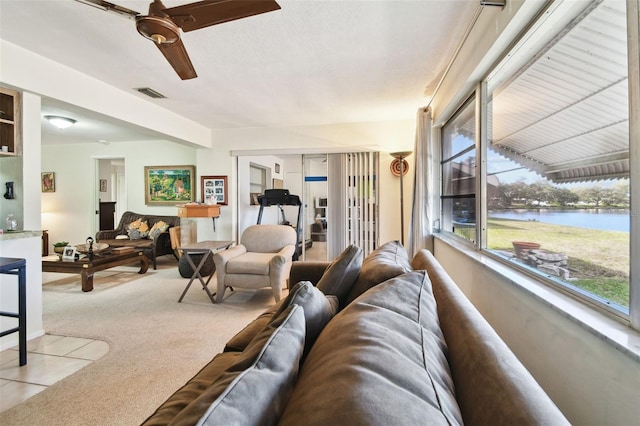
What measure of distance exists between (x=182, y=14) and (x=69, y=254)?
3905mm

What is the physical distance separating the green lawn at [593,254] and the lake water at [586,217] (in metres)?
0.02

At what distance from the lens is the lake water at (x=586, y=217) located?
1001mm

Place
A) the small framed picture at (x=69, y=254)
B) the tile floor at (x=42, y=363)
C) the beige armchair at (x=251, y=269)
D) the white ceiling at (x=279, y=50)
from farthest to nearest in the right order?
the small framed picture at (x=69, y=254), the beige armchair at (x=251, y=269), the white ceiling at (x=279, y=50), the tile floor at (x=42, y=363)

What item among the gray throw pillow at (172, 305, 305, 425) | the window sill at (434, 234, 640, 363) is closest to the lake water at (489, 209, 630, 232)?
the window sill at (434, 234, 640, 363)

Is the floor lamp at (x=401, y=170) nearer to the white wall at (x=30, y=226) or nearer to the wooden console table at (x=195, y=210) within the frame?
the wooden console table at (x=195, y=210)

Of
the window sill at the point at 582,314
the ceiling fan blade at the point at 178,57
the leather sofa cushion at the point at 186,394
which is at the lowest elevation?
the leather sofa cushion at the point at 186,394

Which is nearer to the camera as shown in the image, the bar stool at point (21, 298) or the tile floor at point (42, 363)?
the tile floor at point (42, 363)

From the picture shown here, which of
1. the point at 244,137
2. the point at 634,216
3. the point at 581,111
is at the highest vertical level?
the point at 244,137

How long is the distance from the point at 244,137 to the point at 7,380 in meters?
3.89

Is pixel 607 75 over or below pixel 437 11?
below

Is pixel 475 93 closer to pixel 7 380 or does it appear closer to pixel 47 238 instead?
pixel 7 380

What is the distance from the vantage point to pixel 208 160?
16.5ft

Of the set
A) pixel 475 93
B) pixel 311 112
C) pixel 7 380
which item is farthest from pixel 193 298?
pixel 475 93

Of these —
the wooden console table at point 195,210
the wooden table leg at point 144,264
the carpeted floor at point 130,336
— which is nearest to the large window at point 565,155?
the carpeted floor at point 130,336
